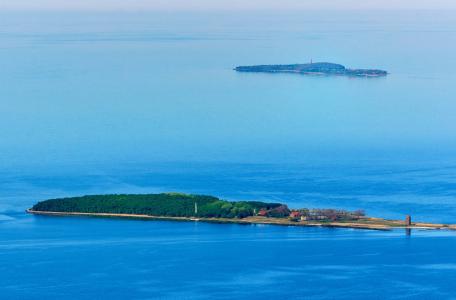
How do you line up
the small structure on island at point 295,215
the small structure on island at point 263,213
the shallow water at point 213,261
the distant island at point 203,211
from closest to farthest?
the shallow water at point 213,261 → the distant island at point 203,211 → the small structure on island at point 295,215 → the small structure on island at point 263,213

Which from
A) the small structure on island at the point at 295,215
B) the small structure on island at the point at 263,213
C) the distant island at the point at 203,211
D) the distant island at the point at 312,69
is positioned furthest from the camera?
the distant island at the point at 312,69

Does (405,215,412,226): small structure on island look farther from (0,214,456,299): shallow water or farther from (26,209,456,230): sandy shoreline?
(0,214,456,299): shallow water

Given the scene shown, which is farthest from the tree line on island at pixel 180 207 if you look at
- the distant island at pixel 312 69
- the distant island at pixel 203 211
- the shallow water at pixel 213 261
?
the distant island at pixel 312 69

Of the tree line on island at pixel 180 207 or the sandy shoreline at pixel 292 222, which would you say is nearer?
the sandy shoreline at pixel 292 222

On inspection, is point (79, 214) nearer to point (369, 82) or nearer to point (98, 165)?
point (98, 165)

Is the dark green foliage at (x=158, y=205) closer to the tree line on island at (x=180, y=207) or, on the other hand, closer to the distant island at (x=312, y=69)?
the tree line on island at (x=180, y=207)

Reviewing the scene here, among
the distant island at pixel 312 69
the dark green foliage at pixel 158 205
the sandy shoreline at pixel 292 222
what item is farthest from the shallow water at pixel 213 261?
the distant island at pixel 312 69

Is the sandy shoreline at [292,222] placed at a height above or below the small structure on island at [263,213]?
below

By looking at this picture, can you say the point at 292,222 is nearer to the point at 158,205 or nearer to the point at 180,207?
the point at 180,207

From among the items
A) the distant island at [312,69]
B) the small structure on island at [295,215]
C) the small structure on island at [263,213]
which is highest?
the distant island at [312,69]
